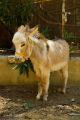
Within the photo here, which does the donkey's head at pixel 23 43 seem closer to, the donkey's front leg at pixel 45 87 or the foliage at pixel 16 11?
the donkey's front leg at pixel 45 87

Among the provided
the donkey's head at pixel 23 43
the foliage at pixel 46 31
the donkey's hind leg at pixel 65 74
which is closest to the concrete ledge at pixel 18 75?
the donkey's hind leg at pixel 65 74

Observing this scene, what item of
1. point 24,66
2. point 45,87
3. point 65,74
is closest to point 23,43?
point 45,87

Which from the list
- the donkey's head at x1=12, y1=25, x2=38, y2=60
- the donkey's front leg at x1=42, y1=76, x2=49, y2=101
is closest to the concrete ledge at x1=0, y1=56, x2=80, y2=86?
the donkey's front leg at x1=42, y1=76, x2=49, y2=101

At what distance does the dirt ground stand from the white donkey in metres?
0.27

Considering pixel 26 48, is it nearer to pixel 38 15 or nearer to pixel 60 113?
pixel 60 113

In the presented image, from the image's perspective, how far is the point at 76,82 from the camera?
977cm

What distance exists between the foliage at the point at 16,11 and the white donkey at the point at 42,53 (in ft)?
5.31

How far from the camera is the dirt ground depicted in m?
7.49

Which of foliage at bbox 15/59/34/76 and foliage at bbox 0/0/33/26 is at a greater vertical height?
foliage at bbox 0/0/33/26

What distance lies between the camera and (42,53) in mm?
8367

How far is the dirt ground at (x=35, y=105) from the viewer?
7492 millimetres

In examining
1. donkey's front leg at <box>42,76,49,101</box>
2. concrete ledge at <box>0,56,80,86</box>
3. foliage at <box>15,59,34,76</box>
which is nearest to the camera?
donkey's front leg at <box>42,76,49,101</box>

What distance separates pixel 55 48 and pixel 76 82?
139 centimetres

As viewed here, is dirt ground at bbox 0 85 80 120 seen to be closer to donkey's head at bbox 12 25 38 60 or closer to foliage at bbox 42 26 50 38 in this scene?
donkey's head at bbox 12 25 38 60
